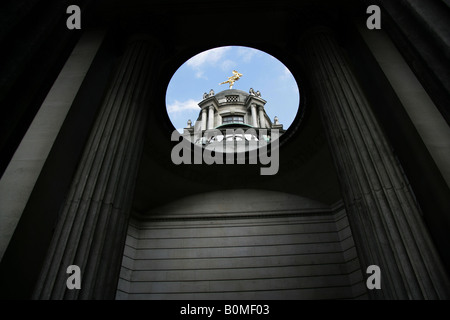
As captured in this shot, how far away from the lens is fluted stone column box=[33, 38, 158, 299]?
4.48 metres

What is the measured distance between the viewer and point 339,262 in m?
12.8

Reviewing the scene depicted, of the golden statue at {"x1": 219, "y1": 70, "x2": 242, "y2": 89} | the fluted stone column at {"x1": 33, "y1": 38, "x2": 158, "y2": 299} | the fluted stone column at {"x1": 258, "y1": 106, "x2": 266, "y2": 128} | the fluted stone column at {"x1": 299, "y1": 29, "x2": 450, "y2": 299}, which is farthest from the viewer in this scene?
the golden statue at {"x1": 219, "y1": 70, "x2": 242, "y2": 89}

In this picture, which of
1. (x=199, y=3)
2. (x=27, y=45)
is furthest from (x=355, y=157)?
(x=199, y=3)

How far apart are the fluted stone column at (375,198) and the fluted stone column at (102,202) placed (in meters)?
4.54

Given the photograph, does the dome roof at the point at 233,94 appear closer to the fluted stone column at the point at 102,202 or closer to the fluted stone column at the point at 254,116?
the fluted stone column at the point at 254,116

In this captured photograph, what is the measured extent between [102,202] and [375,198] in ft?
16.6

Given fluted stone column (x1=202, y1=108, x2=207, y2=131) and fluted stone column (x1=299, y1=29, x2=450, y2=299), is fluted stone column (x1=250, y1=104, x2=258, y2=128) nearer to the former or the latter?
fluted stone column (x1=202, y1=108, x2=207, y2=131)

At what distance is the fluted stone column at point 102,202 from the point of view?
448cm

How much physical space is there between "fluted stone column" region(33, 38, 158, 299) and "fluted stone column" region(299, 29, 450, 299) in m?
4.54

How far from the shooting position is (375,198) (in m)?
5.27

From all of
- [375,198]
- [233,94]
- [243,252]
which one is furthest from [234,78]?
[375,198]

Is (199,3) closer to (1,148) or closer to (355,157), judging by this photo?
(355,157)

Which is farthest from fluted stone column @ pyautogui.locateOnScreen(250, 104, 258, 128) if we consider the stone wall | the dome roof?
the stone wall
